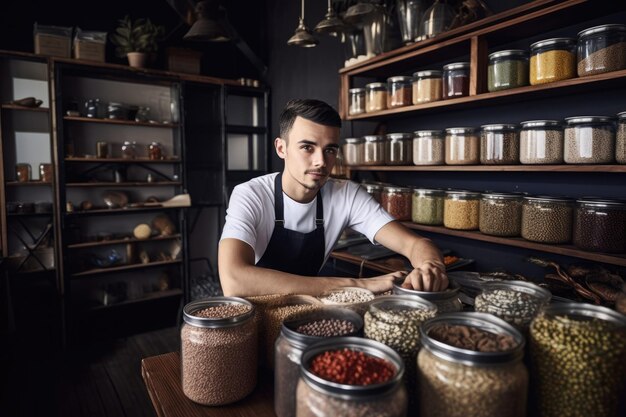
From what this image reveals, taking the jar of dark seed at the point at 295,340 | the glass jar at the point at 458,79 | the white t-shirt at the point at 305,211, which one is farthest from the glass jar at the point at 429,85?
the jar of dark seed at the point at 295,340

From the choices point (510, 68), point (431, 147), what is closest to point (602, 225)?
point (510, 68)

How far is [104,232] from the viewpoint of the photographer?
13.7 feet

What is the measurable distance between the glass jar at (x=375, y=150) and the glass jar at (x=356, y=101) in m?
0.24

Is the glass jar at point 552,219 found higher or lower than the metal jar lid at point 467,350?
higher

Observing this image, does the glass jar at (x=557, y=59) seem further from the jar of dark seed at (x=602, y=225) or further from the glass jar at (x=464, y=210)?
the glass jar at (x=464, y=210)

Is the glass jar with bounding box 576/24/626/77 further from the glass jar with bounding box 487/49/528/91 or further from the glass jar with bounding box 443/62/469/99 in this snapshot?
the glass jar with bounding box 443/62/469/99

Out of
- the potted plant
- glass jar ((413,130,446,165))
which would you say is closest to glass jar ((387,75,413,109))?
glass jar ((413,130,446,165))

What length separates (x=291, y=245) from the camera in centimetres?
188

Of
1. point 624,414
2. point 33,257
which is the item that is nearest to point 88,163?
point 33,257

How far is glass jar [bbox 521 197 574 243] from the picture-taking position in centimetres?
191

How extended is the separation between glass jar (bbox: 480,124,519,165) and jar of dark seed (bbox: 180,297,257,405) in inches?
65.3

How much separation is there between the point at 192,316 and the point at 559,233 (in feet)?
5.65

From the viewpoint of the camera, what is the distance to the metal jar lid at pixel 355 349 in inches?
24.0

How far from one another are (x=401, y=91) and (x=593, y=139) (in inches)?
44.4
